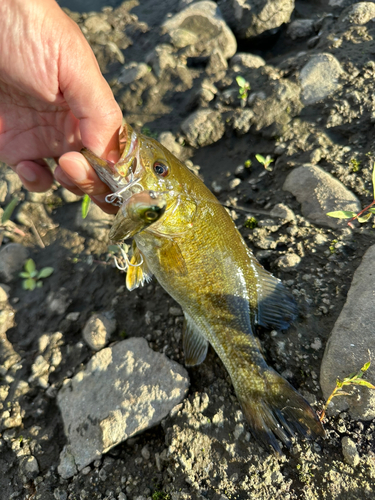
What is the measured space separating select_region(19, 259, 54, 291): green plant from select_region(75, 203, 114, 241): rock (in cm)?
66

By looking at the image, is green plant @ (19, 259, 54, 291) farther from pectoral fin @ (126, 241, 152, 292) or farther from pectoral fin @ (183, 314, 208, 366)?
pectoral fin @ (183, 314, 208, 366)

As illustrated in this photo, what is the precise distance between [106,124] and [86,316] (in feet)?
6.56

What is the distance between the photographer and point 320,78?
4.26 meters

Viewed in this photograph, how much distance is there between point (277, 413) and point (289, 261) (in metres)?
1.34

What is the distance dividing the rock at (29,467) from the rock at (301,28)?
7.30 m

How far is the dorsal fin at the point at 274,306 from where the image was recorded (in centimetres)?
262

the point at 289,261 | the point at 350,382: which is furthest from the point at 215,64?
the point at 350,382

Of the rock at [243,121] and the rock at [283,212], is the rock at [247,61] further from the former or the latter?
the rock at [283,212]

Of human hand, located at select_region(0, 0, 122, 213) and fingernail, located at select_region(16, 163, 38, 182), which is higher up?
human hand, located at select_region(0, 0, 122, 213)

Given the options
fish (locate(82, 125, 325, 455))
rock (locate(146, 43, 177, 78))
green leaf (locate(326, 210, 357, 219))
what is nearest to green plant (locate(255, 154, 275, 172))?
green leaf (locate(326, 210, 357, 219))

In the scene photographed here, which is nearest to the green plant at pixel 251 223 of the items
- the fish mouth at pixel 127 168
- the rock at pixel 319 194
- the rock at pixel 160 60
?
the rock at pixel 319 194

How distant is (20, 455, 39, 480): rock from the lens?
2.58m

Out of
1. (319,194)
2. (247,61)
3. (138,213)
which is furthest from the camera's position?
(247,61)

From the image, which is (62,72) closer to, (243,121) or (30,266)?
(30,266)
